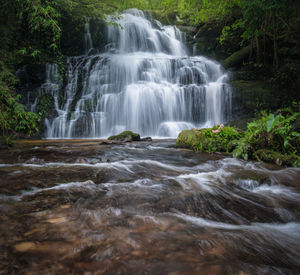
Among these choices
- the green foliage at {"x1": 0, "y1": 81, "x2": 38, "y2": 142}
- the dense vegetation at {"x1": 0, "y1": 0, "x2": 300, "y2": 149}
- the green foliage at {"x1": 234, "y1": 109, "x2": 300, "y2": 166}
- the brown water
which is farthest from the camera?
the dense vegetation at {"x1": 0, "y1": 0, "x2": 300, "y2": 149}

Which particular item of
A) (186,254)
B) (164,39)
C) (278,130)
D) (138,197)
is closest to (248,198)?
(138,197)

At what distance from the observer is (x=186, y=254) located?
3.94ft

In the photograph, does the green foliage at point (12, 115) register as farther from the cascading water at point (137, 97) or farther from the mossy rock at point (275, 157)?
the cascading water at point (137, 97)

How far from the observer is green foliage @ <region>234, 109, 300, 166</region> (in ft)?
13.5

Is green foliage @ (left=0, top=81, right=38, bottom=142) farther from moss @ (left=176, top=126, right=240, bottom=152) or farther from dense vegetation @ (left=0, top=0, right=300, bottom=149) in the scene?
moss @ (left=176, top=126, right=240, bottom=152)

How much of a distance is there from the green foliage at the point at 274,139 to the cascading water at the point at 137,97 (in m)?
6.60

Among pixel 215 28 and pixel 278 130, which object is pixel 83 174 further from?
pixel 215 28

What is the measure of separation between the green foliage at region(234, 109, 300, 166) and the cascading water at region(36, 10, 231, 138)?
6.60 meters

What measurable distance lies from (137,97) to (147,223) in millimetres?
11198

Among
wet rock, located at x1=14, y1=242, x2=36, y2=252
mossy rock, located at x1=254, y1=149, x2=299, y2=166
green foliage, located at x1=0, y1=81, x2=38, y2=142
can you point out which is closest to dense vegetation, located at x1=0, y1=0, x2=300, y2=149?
green foliage, located at x1=0, y1=81, x2=38, y2=142

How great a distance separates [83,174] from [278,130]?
430cm

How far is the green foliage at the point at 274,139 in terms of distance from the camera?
4.11m

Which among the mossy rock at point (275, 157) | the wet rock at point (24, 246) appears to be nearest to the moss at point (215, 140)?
the mossy rock at point (275, 157)

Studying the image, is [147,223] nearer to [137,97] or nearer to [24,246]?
[24,246]
